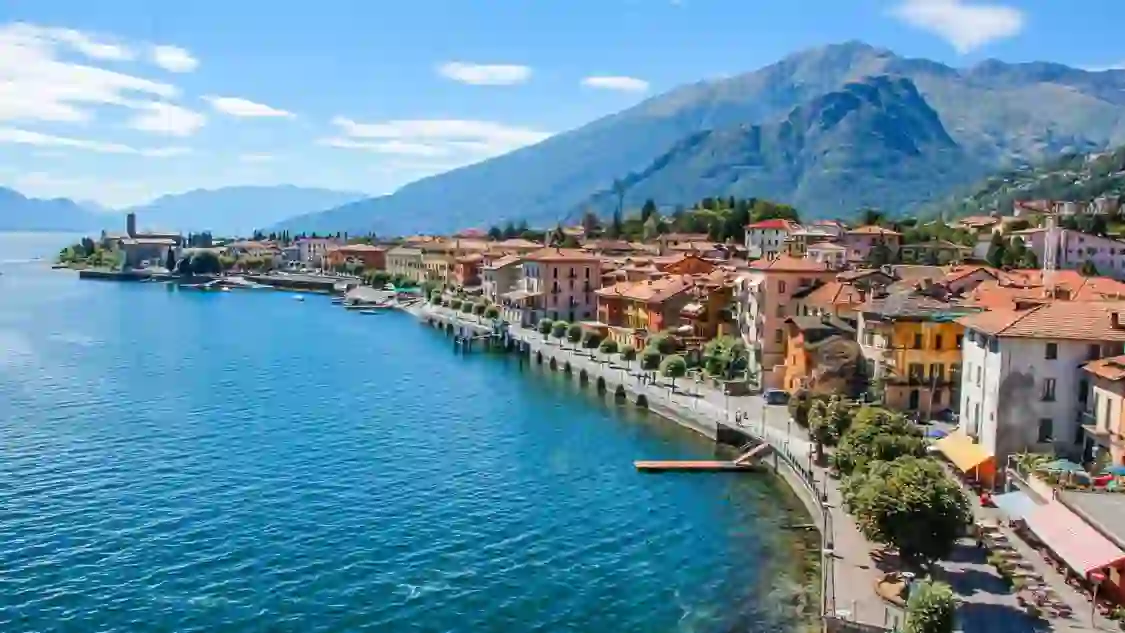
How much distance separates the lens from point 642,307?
86.1 meters

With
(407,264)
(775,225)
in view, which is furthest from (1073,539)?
(407,264)

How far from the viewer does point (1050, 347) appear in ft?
128

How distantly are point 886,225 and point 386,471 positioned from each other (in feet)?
375

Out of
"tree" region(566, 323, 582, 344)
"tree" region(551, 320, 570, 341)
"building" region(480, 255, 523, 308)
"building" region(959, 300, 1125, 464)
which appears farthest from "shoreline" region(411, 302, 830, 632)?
"building" region(480, 255, 523, 308)

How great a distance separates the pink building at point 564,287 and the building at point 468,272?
1727 inches

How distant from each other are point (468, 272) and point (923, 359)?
356ft

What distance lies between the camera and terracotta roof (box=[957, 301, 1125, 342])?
128ft

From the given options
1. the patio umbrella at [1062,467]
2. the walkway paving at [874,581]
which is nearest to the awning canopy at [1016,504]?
the patio umbrella at [1062,467]

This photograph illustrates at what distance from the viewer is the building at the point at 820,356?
179 ft

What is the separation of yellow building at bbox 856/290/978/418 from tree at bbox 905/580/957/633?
28.3 meters

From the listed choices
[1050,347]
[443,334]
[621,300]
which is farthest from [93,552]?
[443,334]

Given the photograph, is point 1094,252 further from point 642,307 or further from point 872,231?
point 642,307

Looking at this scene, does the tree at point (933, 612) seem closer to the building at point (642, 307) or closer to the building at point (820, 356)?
the building at point (820, 356)

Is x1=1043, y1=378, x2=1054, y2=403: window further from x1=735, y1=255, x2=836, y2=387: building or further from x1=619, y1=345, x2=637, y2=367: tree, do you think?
x1=619, y1=345, x2=637, y2=367: tree
